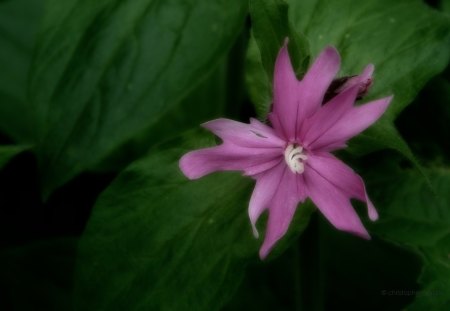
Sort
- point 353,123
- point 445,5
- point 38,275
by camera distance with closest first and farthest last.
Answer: point 353,123 → point 445,5 → point 38,275

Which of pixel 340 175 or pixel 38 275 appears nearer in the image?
pixel 340 175

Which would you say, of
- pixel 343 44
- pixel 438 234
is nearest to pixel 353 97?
pixel 343 44

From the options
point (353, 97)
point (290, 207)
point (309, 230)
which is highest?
point (353, 97)

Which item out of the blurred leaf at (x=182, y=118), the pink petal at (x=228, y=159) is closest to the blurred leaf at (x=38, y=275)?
the blurred leaf at (x=182, y=118)

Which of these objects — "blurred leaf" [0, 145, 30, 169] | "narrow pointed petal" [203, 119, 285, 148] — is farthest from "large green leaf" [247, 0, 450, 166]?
"blurred leaf" [0, 145, 30, 169]

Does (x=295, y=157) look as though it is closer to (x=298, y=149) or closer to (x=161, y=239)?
(x=298, y=149)

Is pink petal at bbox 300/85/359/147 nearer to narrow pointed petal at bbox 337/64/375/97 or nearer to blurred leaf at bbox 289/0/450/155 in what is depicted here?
narrow pointed petal at bbox 337/64/375/97

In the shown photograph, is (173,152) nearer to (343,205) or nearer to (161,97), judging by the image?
(161,97)

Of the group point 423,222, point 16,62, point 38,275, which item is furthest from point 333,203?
point 16,62

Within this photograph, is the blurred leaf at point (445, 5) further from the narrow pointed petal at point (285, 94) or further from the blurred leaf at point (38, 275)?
the blurred leaf at point (38, 275)
